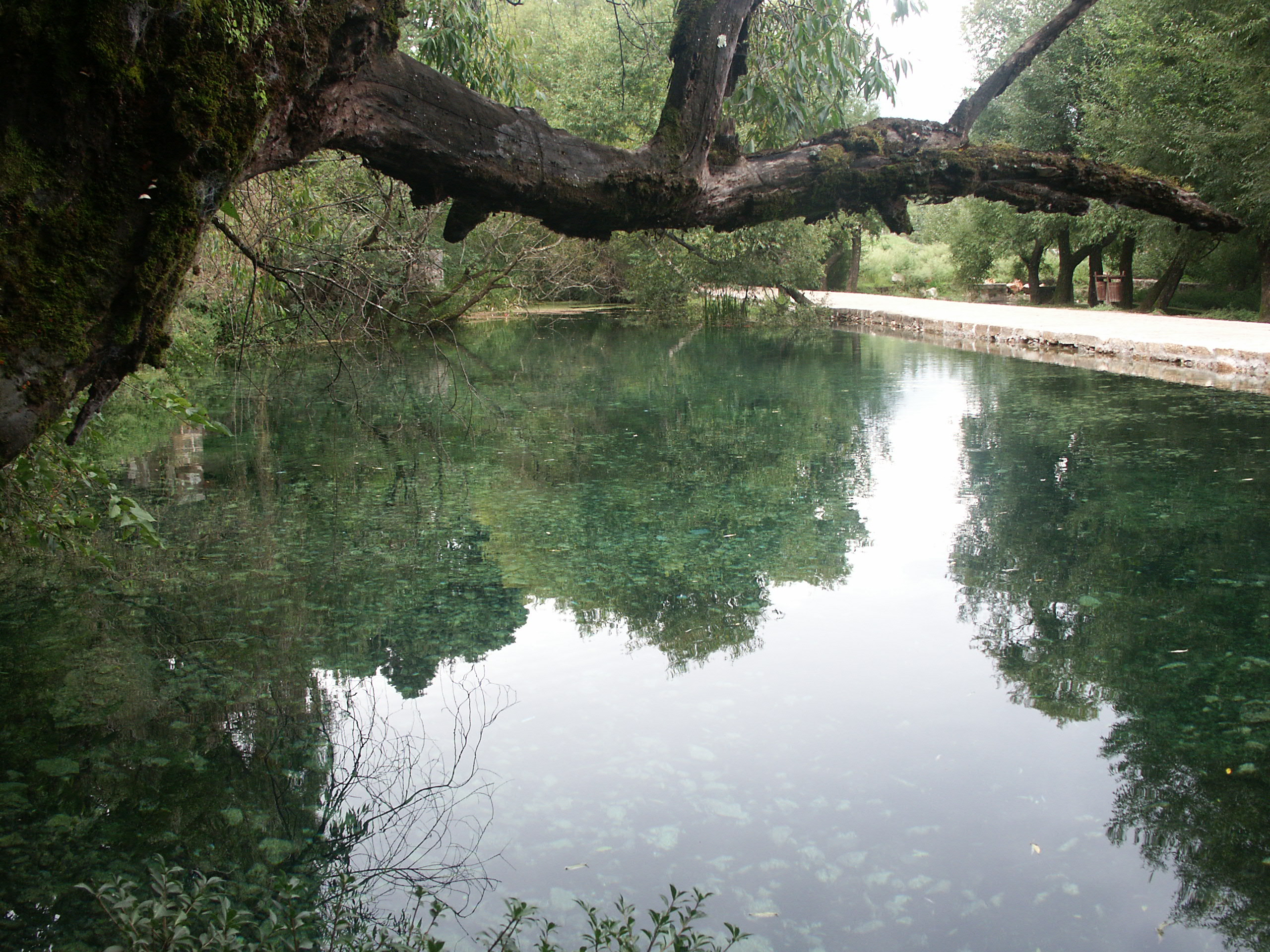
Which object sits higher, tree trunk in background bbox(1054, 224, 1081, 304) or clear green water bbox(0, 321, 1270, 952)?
tree trunk in background bbox(1054, 224, 1081, 304)

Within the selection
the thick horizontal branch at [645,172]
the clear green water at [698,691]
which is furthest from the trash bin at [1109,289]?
the thick horizontal branch at [645,172]

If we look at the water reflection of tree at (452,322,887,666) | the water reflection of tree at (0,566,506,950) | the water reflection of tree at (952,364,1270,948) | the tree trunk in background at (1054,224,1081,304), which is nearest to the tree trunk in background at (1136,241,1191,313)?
the tree trunk in background at (1054,224,1081,304)

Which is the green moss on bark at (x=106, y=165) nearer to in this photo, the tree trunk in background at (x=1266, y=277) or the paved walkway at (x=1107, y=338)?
the paved walkway at (x=1107, y=338)

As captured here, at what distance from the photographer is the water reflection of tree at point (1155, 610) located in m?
3.01

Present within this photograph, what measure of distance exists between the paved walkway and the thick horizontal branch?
29.3 feet

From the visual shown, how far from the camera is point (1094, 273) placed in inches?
987

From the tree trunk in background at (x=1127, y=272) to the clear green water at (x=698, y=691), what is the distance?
16.4 meters

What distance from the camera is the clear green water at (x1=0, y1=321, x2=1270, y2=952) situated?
282 centimetres

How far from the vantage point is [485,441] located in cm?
902

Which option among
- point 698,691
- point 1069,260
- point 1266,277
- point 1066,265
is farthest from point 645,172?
point 1066,265

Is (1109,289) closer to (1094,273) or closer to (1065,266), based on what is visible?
(1094,273)

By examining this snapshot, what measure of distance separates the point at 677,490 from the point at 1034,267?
2328 cm

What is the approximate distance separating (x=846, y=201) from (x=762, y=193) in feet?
1.10

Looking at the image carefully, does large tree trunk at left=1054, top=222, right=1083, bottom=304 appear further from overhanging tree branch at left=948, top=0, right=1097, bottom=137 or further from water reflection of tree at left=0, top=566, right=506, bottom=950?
water reflection of tree at left=0, top=566, right=506, bottom=950
